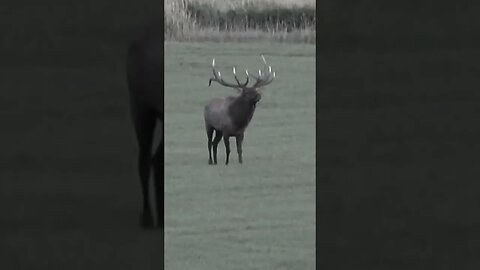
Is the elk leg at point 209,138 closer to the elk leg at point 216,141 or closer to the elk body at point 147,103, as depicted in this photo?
the elk leg at point 216,141

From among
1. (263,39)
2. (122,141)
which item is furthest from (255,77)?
(122,141)

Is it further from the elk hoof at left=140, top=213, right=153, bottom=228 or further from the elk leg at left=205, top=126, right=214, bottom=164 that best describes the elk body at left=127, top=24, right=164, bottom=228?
the elk leg at left=205, top=126, right=214, bottom=164

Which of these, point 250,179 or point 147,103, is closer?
point 147,103

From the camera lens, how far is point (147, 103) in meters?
6.38

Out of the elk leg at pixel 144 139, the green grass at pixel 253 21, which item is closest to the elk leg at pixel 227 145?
the elk leg at pixel 144 139

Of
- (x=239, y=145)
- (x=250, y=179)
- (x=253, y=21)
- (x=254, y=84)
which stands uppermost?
(x=253, y=21)

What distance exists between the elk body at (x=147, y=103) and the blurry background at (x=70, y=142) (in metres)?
0.04

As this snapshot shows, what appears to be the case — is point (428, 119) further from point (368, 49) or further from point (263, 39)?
point (263, 39)

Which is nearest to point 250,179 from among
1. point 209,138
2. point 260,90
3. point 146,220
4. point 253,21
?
point 209,138

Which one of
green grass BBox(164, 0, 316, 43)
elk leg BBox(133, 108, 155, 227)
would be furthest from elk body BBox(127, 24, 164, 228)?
green grass BBox(164, 0, 316, 43)

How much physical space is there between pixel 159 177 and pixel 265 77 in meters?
0.67

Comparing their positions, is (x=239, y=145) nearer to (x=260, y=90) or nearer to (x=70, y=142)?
(x=260, y=90)

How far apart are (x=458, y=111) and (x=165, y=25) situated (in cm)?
148

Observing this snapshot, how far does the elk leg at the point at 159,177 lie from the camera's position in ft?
20.9
